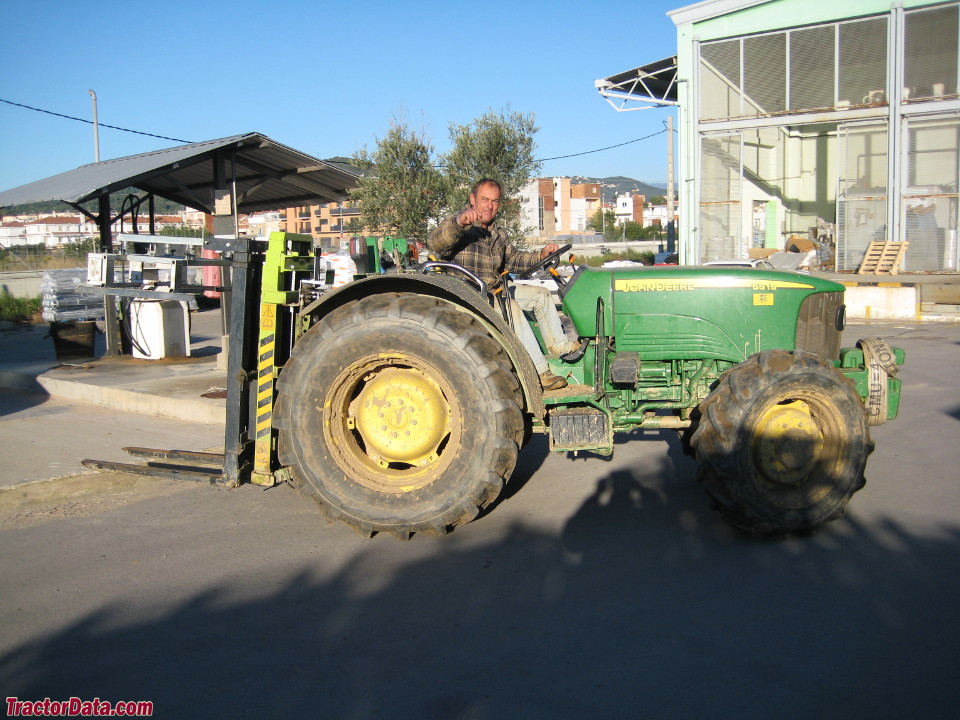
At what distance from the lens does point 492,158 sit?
2180cm

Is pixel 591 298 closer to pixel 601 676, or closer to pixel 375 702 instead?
pixel 601 676

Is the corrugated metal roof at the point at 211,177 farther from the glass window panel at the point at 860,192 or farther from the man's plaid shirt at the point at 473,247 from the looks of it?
the glass window panel at the point at 860,192

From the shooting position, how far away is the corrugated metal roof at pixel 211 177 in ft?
40.0

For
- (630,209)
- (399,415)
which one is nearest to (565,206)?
(630,209)

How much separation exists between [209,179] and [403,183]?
7651 millimetres

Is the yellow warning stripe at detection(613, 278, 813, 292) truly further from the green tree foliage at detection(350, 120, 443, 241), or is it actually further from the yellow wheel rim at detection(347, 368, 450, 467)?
the green tree foliage at detection(350, 120, 443, 241)

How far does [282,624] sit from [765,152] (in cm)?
2724

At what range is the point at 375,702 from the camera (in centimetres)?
321

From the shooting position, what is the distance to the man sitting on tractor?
5.32 m

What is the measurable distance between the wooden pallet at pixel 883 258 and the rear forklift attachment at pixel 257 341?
1866 cm

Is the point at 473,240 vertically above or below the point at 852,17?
below

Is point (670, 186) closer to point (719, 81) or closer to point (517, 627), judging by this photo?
point (719, 81)

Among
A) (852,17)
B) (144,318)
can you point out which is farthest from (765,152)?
(144,318)

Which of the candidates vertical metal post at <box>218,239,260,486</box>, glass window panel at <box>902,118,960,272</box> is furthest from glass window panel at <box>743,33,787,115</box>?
vertical metal post at <box>218,239,260,486</box>
